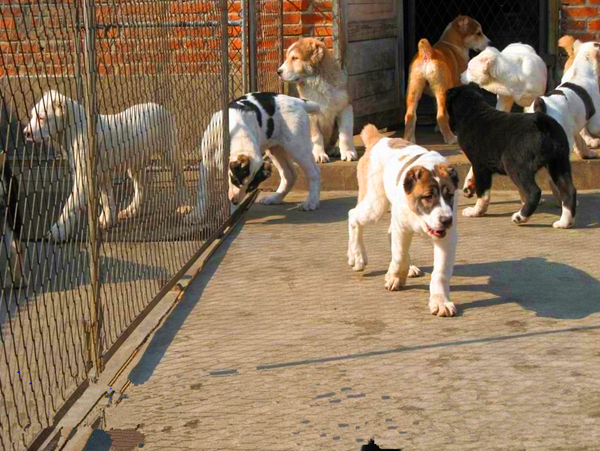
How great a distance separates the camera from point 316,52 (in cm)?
930

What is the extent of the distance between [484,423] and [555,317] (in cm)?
158

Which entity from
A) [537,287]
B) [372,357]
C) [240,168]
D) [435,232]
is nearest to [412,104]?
[240,168]

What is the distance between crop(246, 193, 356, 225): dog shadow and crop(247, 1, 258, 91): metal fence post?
1287 millimetres

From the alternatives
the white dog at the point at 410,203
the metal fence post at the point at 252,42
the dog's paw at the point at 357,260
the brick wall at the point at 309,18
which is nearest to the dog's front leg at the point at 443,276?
the white dog at the point at 410,203

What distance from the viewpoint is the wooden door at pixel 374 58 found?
33.3 feet

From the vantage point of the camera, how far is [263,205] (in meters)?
8.77

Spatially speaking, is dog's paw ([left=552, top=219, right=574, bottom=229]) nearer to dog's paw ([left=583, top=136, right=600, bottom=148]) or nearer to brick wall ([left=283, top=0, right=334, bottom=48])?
dog's paw ([left=583, top=136, right=600, bottom=148])

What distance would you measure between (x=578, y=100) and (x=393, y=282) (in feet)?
10.3

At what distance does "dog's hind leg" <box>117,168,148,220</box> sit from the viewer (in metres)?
6.72

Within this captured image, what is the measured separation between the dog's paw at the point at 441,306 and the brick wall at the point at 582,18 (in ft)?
18.6

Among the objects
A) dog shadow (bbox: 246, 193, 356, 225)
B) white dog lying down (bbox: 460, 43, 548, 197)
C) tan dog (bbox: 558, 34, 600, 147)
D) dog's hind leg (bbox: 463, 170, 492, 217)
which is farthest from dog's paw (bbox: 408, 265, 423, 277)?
tan dog (bbox: 558, 34, 600, 147)

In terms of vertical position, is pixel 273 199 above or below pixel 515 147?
below

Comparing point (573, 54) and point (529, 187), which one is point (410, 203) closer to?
point (529, 187)

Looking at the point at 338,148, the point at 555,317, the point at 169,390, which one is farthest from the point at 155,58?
the point at 338,148
